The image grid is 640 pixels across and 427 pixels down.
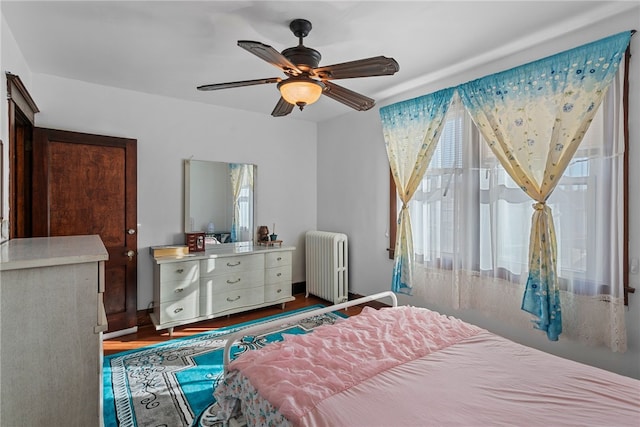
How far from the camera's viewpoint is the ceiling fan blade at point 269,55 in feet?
5.42

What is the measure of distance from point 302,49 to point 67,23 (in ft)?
5.46

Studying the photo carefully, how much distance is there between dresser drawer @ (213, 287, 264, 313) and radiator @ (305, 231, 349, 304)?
0.84 m

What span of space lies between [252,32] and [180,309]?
2667mm

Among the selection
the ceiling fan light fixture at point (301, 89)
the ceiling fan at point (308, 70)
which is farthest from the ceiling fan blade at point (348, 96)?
the ceiling fan light fixture at point (301, 89)

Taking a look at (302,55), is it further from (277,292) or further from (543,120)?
(277,292)

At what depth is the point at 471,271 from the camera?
2971 mm

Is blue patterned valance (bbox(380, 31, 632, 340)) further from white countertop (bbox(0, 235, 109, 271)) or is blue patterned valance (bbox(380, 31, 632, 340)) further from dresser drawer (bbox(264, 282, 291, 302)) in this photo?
white countertop (bbox(0, 235, 109, 271))

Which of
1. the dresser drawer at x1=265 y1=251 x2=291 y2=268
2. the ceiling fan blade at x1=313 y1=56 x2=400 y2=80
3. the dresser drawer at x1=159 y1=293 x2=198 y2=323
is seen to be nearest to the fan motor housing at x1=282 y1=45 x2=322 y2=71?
the ceiling fan blade at x1=313 y1=56 x2=400 y2=80

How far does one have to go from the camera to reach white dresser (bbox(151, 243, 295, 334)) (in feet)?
10.7

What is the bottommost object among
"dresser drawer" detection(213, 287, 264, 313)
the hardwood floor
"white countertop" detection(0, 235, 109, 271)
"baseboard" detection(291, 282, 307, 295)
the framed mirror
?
the hardwood floor

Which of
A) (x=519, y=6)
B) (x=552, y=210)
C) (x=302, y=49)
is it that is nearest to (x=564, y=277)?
(x=552, y=210)

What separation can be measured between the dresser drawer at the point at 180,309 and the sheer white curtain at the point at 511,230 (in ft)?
7.72

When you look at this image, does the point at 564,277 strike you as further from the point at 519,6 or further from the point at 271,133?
the point at 271,133

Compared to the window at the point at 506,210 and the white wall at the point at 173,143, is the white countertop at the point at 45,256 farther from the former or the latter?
the window at the point at 506,210
